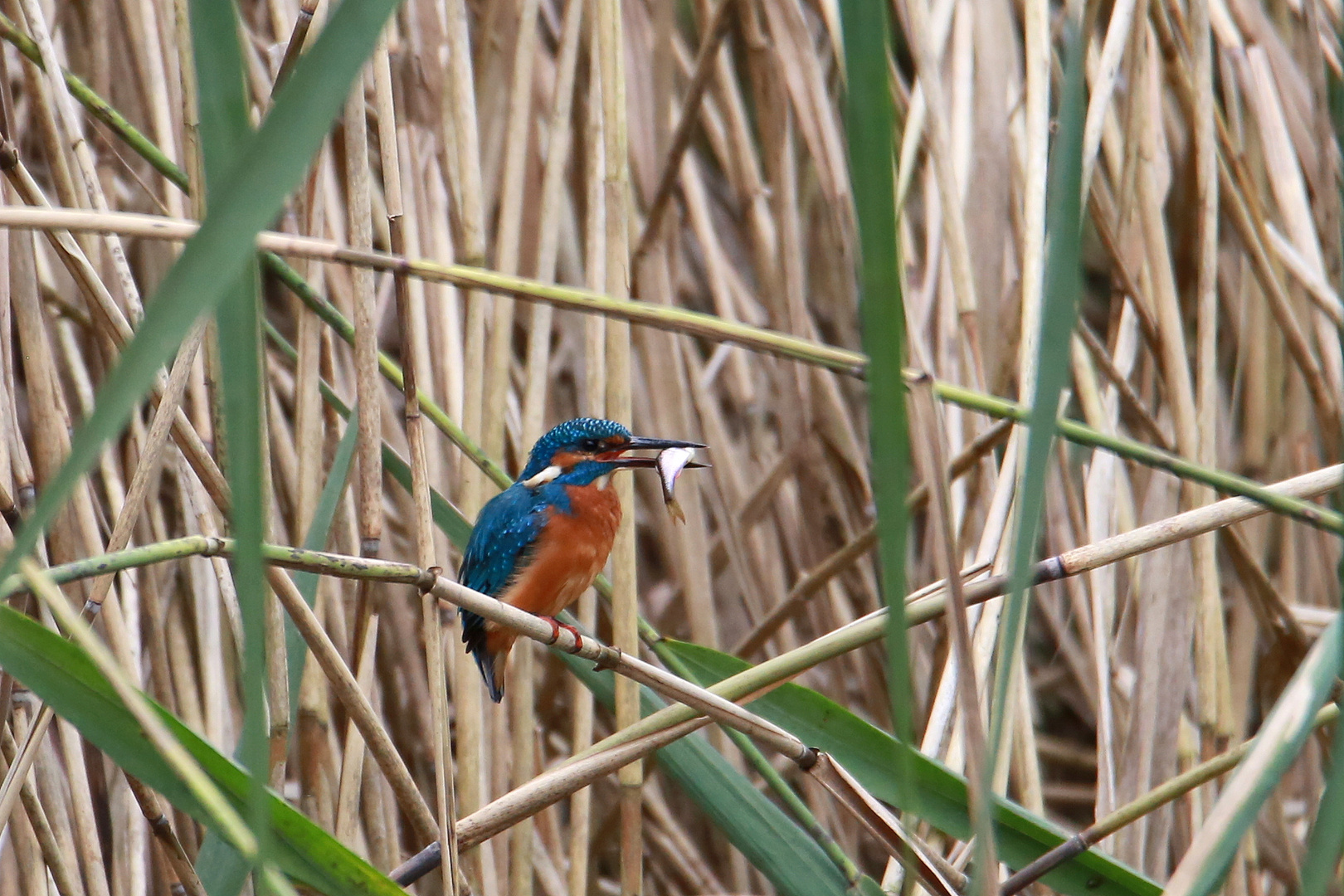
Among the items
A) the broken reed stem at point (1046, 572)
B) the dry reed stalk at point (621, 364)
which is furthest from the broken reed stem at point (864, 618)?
the dry reed stalk at point (621, 364)

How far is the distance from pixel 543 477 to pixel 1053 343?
1.34 meters

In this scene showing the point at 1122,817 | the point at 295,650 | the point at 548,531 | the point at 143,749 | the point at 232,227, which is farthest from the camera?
the point at 548,531

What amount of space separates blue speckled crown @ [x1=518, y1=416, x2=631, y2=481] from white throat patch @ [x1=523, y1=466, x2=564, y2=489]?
0.02 meters

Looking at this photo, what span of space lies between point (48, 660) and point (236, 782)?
0.20 meters

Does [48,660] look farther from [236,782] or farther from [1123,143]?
[1123,143]

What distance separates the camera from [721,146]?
2496 millimetres

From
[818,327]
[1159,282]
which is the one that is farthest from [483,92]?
[1159,282]

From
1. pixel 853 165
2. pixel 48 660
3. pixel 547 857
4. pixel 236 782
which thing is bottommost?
pixel 547 857

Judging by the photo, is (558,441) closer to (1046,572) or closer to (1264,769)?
(1046,572)

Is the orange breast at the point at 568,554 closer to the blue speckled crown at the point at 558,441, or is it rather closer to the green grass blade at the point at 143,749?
the blue speckled crown at the point at 558,441

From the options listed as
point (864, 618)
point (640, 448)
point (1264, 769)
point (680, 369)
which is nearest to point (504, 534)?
point (640, 448)

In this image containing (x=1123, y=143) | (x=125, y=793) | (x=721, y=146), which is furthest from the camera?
(x=721, y=146)

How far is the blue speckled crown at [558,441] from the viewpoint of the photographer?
2.06m

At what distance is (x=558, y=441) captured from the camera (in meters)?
2.20
